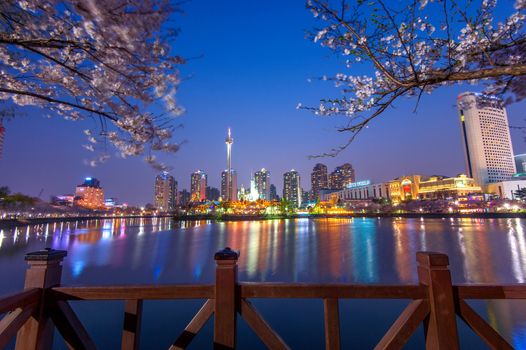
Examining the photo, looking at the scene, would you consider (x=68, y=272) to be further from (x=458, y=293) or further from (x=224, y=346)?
(x=458, y=293)

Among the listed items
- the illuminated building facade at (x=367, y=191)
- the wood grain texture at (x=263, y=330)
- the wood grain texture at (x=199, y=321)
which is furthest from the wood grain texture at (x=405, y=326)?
the illuminated building facade at (x=367, y=191)

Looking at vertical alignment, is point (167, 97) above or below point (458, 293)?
above

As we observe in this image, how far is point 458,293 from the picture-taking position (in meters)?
2.41

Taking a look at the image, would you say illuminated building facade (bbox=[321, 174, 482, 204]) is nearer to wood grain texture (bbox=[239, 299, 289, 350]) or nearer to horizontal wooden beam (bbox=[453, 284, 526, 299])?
horizontal wooden beam (bbox=[453, 284, 526, 299])

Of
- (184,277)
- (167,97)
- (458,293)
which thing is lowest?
(184,277)

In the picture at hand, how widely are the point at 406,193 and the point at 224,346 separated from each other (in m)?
160

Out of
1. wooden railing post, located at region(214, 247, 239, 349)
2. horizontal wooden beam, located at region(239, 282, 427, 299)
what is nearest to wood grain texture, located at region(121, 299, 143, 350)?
wooden railing post, located at region(214, 247, 239, 349)

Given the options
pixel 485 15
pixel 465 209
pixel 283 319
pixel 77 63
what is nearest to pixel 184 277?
pixel 283 319

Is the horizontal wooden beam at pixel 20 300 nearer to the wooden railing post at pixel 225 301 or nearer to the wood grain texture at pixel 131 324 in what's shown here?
the wood grain texture at pixel 131 324

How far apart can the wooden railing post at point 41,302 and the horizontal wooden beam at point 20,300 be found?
0.06 m

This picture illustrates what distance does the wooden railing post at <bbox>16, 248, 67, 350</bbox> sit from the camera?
2.39m

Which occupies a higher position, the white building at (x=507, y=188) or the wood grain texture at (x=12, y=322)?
the white building at (x=507, y=188)

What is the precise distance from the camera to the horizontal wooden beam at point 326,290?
96.0 inches

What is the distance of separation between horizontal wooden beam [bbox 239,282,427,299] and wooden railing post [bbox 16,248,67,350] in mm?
1885
